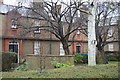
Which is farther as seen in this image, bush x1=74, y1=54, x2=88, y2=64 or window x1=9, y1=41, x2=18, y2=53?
window x1=9, y1=41, x2=18, y2=53

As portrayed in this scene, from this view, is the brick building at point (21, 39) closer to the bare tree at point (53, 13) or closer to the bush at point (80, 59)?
the bare tree at point (53, 13)

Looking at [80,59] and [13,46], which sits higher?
[13,46]

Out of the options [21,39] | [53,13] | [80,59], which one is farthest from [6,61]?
[21,39]

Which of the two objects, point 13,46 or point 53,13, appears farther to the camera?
point 13,46

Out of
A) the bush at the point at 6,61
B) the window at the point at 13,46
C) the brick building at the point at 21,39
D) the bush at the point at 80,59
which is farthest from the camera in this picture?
the window at the point at 13,46

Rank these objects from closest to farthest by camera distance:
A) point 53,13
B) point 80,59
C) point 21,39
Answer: point 53,13 < point 80,59 < point 21,39

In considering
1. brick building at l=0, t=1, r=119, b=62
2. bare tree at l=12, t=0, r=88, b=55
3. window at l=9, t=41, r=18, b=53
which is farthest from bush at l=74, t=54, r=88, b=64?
window at l=9, t=41, r=18, b=53

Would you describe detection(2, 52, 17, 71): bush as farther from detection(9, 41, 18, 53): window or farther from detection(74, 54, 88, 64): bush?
detection(9, 41, 18, 53): window

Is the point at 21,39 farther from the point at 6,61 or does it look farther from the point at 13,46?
the point at 6,61

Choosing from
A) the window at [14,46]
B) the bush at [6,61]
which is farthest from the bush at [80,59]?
the bush at [6,61]

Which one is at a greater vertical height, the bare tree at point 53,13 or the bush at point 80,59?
the bare tree at point 53,13

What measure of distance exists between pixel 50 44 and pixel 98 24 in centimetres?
1102

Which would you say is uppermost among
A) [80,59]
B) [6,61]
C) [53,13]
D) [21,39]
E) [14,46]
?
[53,13]

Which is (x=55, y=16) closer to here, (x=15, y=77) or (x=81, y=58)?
(x=81, y=58)
